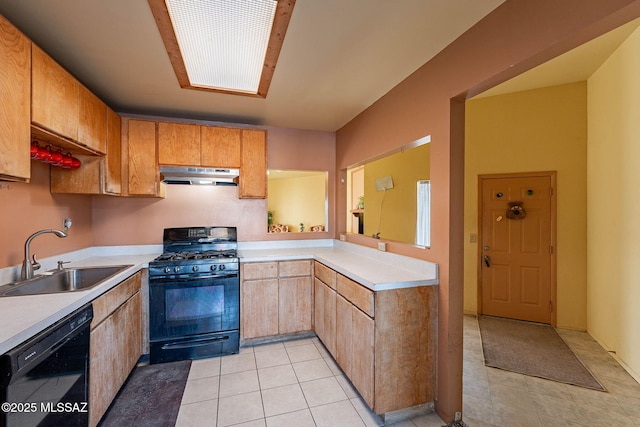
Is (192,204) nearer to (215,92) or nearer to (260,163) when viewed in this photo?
(260,163)

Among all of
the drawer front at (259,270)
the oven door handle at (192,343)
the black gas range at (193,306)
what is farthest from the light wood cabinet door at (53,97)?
the oven door handle at (192,343)

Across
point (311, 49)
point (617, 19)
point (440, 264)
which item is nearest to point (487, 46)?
point (617, 19)

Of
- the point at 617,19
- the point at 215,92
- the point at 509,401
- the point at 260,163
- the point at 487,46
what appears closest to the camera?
the point at 617,19

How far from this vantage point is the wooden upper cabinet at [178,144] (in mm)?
2850

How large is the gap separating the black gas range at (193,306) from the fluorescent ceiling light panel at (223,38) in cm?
162

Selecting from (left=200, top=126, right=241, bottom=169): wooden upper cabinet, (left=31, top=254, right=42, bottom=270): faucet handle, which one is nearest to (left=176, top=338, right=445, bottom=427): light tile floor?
(left=31, top=254, right=42, bottom=270): faucet handle

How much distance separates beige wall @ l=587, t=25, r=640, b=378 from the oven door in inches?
141

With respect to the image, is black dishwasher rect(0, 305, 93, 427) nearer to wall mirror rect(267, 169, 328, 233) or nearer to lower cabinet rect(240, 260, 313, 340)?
lower cabinet rect(240, 260, 313, 340)

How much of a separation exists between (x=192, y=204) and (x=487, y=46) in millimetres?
3125

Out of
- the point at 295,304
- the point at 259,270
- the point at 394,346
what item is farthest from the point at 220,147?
the point at 394,346

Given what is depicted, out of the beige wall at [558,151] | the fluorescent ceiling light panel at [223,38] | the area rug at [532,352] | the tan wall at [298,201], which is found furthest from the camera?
the tan wall at [298,201]

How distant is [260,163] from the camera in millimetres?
3166

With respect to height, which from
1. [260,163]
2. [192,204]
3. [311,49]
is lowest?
[192,204]

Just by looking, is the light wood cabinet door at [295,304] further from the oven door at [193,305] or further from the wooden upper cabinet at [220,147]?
the wooden upper cabinet at [220,147]
